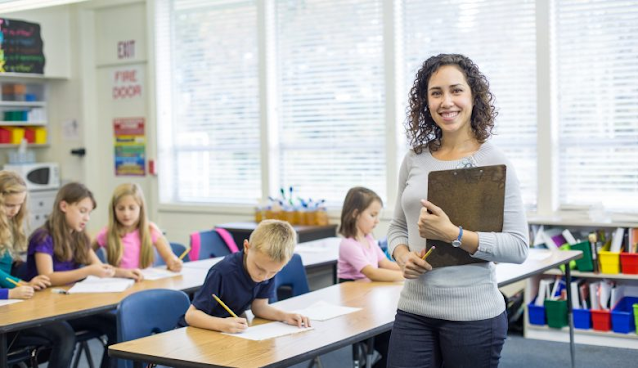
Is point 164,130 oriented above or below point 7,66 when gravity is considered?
below

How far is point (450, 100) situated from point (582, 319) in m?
3.49

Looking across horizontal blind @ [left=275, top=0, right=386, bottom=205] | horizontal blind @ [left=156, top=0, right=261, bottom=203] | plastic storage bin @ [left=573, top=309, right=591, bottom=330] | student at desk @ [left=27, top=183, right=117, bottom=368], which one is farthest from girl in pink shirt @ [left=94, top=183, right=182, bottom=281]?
plastic storage bin @ [left=573, top=309, right=591, bottom=330]

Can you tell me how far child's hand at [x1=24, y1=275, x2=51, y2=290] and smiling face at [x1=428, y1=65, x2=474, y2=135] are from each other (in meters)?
2.37

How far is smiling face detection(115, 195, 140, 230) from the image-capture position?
14.5 feet

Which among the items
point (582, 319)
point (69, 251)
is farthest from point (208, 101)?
point (582, 319)

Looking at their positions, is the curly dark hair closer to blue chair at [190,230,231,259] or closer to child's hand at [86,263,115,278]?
child's hand at [86,263,115,278]

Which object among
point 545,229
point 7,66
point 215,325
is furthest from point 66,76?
point 215,325

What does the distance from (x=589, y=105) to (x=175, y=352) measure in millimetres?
3889

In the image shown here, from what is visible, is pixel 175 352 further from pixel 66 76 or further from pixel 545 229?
pixel 66 76

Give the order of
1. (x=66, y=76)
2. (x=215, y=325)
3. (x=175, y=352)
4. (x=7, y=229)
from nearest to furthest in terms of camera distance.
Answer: (x=175, y=352) < (x=215, y=325) < (x=7, y=229) < (x=66, y=76)

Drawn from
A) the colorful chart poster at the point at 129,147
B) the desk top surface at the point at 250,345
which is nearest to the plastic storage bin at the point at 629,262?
the desk top surface at the point at 250,345

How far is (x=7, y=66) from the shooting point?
748 centimetres

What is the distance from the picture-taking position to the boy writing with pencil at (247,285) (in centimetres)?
281

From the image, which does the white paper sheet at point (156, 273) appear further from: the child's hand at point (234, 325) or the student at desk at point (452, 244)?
the student at desk at point (452, 244)
